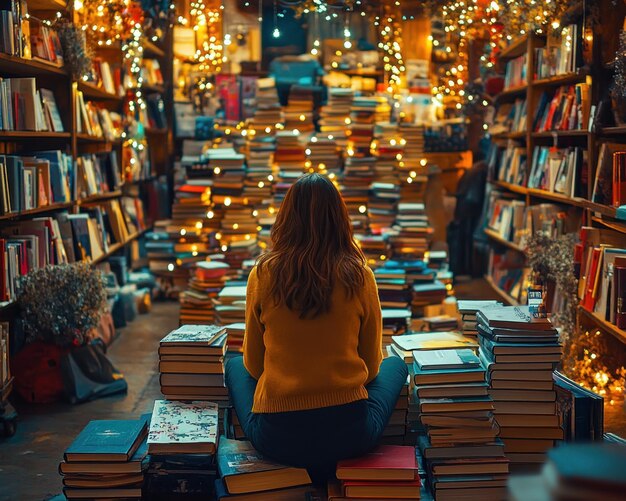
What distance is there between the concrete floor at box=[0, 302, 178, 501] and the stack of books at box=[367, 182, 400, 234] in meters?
2.00

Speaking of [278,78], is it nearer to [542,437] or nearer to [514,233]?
[514,233]

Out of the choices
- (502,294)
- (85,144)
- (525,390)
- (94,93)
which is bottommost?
(502,294)

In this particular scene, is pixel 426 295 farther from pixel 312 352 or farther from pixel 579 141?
pixel 312 352

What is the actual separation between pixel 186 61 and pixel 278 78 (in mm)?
1461

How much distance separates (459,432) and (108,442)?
128cm

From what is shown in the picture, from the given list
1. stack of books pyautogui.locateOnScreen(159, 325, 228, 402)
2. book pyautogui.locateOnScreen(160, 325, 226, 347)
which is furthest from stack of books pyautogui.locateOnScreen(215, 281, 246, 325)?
stack of books pyautogui.locateOnScreen(159, 325, 228, 402)

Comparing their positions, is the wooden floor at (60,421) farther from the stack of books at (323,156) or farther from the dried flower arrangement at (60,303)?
the stack of books at (323,156)

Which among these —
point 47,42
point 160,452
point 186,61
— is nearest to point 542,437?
point 160,452

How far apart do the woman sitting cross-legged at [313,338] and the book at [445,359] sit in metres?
0.27

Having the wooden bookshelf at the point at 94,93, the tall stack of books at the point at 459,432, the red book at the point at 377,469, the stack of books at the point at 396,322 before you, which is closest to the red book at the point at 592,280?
the stack of books at the point at 396,322

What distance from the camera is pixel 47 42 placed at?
246 inches

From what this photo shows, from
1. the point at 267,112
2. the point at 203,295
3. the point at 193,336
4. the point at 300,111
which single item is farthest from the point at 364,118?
the point at 193,336

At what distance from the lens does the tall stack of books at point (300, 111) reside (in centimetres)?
917

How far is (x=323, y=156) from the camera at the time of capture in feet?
28.2
